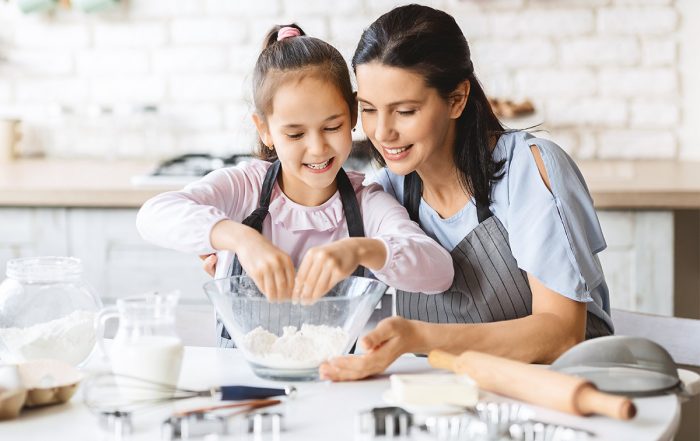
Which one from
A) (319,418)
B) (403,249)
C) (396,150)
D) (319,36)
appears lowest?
(319,418)

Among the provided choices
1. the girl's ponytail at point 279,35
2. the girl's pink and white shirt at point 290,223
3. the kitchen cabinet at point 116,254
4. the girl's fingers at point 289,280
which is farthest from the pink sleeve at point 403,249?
the kitchen cabinet at point 116,254

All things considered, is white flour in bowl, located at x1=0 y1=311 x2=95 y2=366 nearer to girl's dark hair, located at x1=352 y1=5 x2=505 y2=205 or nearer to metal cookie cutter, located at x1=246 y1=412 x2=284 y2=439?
metal cookie cutter, located at x1=246 y1=412 x2=284 y2=439

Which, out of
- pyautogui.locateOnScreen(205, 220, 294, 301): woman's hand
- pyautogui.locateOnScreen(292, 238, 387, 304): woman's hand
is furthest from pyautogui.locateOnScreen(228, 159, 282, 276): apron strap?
pyautogui.locateOnScreen(292, 238, 387, 304): woman's hand

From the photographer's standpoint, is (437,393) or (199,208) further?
(199,208)

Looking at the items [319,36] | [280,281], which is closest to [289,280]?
[280,281]

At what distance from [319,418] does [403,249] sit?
1.52ft

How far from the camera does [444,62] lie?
6.15 feet

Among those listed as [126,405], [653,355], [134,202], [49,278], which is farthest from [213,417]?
[134,202]

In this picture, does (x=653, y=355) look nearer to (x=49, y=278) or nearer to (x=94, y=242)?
(x=49, y=278)

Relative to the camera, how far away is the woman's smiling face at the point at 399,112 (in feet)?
6.02

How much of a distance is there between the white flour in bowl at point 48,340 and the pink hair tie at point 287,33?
73 cm

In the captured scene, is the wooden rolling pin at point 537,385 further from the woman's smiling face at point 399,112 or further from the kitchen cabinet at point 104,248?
the kitchen cabinet at point 104,248

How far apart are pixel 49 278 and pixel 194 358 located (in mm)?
271

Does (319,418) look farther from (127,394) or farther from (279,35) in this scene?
(279,35)
